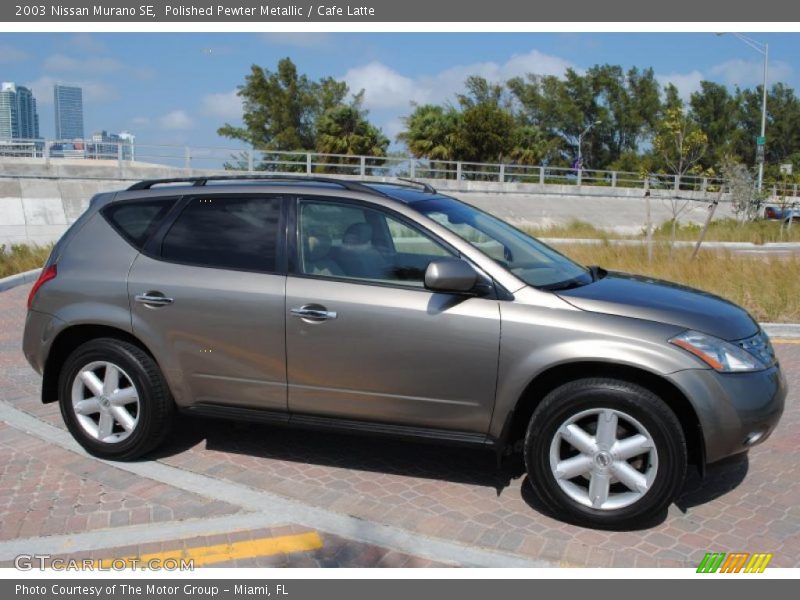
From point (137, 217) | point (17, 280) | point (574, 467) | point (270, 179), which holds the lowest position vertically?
point (17, 280)

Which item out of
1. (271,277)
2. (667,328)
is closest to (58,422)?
(271,277)

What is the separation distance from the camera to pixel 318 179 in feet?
15.6

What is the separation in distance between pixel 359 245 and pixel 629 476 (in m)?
1.96

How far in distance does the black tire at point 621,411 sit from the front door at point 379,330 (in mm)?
319

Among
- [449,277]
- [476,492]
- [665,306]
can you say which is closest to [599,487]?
[476,492]

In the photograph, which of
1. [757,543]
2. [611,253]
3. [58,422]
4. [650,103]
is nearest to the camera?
[757,543]

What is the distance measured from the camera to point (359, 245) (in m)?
4.45

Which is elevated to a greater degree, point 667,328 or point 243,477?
point 667,328

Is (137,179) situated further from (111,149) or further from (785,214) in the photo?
(785,214)

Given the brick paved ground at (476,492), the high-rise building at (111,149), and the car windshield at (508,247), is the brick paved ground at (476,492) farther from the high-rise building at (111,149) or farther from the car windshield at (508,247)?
the high-rise building at (111,149)

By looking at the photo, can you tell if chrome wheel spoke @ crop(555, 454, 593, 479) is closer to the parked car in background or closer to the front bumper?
the front bumper
